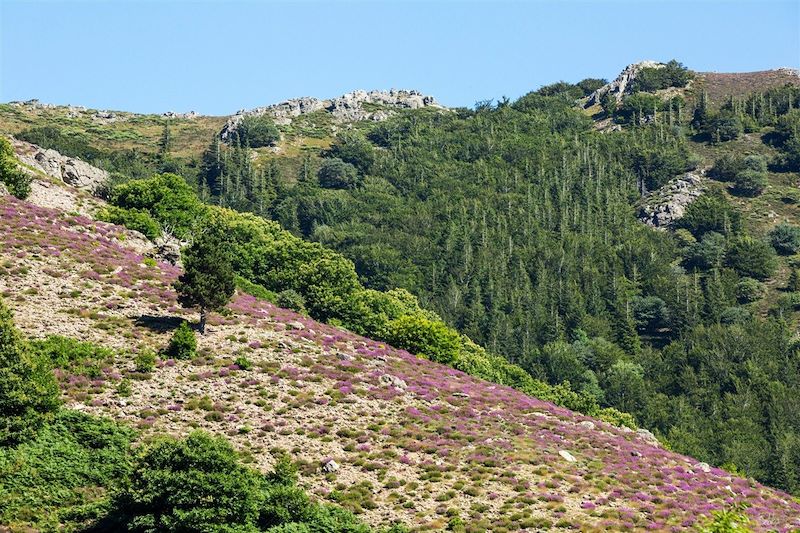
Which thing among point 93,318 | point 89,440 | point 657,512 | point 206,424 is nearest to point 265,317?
point 93,318

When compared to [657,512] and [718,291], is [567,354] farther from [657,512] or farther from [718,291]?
[657,512]

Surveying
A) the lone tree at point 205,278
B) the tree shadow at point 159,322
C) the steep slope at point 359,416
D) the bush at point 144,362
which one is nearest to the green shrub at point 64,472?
the steep slope at point 359,416

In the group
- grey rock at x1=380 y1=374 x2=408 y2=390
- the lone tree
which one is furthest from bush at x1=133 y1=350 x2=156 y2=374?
grey rock at x1=380 y1=374 x2=408 y2=390

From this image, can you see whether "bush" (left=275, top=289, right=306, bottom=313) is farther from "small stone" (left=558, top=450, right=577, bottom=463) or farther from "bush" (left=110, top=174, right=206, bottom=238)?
"small stone" (left=558, top=450, right=577, bottom=463)

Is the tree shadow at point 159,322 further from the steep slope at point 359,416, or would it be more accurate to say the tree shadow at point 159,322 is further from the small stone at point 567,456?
the small stone at point 567,456

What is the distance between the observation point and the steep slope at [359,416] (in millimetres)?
55406

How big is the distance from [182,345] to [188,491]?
22635 mm

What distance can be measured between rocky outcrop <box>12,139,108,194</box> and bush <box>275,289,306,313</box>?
108 feet

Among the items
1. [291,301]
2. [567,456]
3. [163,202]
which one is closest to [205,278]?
[567,456]

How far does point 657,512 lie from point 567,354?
116 meters

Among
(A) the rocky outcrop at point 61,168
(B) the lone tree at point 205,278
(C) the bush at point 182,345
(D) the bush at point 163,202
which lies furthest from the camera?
(A) the rocky outcrop at point 61,168

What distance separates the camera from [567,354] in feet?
560

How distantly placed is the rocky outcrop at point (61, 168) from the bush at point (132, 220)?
1656 cm

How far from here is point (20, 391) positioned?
171 ft
